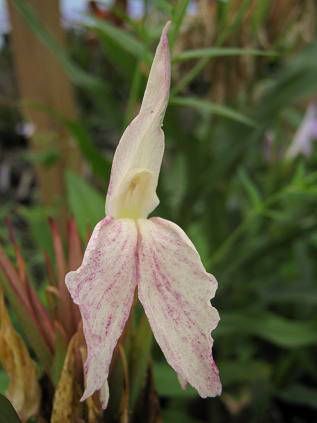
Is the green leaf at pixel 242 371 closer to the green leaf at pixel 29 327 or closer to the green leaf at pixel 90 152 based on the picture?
the green leaf at pixel 90 152

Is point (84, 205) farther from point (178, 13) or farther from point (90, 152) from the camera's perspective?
point (178, 13)

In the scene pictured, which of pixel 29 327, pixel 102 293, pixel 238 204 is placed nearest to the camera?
→ pixel 102 293

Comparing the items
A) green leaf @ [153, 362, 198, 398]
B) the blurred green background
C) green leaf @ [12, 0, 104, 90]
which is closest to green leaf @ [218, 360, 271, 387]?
the blurred green background

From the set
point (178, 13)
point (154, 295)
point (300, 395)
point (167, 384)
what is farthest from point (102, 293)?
point (300, 395)

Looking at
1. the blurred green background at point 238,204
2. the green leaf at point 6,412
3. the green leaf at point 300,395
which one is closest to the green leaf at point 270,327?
the blurred green background at point 238,204

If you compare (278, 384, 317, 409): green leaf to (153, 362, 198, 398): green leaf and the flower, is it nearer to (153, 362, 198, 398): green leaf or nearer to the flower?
(153, 362, 198, 398): green leaf
